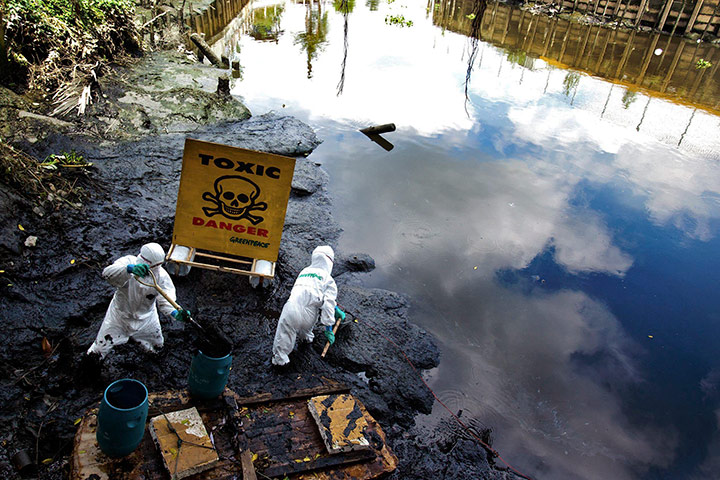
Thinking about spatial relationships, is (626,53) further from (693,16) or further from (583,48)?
(693,16)

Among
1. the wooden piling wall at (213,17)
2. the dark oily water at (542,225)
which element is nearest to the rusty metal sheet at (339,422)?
the dark oily water at (542,225)

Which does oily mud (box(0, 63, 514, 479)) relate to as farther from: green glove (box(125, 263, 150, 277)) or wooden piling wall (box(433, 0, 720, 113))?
wooden piling wall (box(433, 0, 720, 113))

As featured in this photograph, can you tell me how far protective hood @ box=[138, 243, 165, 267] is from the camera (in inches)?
163

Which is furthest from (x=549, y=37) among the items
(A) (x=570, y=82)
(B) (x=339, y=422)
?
(B) (x=339, y=422)

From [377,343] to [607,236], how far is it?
560cm

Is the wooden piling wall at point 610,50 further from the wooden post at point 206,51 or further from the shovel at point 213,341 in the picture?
the shovel at point 213,341

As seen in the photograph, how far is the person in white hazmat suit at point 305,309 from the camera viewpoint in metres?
4.77

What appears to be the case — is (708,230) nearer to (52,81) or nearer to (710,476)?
(710,476)

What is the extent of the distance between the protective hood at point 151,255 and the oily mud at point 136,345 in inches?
36.6

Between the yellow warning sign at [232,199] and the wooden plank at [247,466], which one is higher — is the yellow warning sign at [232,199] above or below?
above

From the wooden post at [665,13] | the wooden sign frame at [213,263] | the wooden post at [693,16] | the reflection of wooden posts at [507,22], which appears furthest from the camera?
the wooden post at [665,13]

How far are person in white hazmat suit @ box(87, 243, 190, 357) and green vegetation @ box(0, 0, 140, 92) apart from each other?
6.74 metres

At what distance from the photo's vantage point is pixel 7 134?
279 inches

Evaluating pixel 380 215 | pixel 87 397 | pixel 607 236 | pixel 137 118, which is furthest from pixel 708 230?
pixel 137 118
